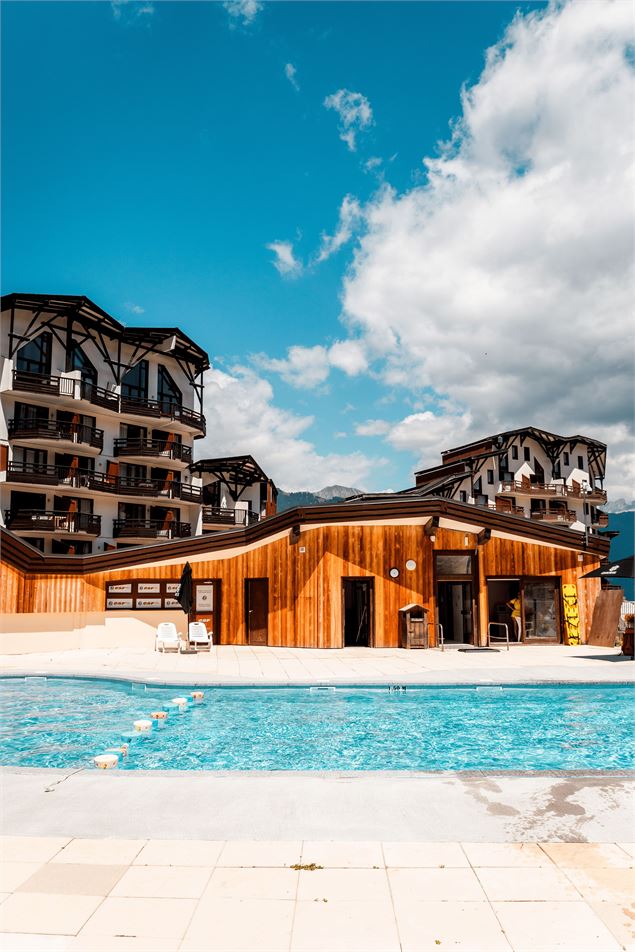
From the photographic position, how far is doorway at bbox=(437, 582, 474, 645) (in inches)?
909

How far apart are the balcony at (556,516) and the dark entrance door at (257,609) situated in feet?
117

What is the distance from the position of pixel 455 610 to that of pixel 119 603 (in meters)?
13.0

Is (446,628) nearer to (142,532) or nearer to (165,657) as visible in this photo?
(165,657)

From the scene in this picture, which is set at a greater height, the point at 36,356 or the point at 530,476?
the point at 36,356

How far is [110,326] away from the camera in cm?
3447

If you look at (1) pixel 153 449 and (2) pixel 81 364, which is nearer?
(2) pixel 81 364

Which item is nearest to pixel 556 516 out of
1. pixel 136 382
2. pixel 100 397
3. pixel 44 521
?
pixel 136 382

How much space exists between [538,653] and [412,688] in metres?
7.08

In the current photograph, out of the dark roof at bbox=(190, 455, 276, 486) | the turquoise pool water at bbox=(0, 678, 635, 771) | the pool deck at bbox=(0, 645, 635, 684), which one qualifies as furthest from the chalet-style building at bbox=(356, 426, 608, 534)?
the turquoise pool water at bbox=(0, 678, 635, 771)

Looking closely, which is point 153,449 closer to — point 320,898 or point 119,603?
point 119,603

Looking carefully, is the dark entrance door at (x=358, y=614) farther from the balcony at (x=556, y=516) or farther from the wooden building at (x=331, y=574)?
the balcony at (x=556, y=516)

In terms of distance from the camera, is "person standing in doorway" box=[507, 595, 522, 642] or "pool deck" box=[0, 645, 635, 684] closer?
"pool deck" box=[0, 645, 635, 684]

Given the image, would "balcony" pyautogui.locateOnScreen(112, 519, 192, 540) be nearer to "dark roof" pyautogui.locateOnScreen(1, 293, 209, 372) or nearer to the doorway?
"dark roof" pyautogui.locateOnScreen(1, 293, 209, 372)

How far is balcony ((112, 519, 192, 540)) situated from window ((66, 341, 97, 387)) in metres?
7.98
